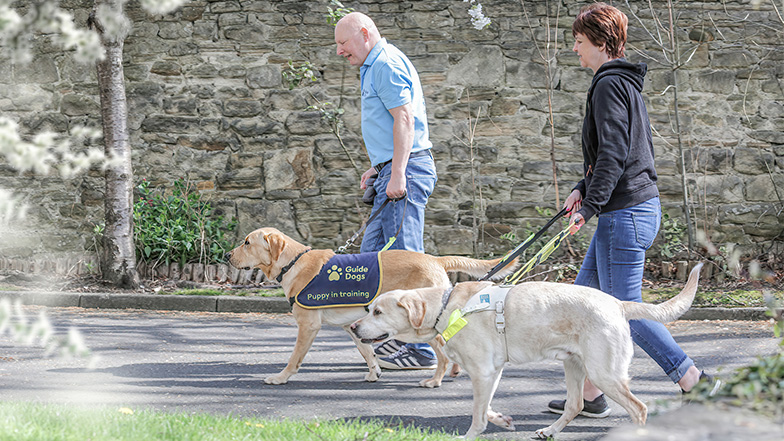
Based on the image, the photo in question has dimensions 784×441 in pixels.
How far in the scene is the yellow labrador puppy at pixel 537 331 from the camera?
3.40 meters

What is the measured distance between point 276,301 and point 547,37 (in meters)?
5.01

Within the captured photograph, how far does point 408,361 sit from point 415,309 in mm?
1674

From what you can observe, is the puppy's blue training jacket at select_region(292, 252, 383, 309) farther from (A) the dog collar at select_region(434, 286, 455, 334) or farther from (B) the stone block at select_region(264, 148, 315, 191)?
(B) the stone block at select_region(264, 148, 315, 191)

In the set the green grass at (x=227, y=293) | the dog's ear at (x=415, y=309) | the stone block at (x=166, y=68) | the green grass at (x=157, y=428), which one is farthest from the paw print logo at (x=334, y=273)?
the stone block at (x=166, y=68)

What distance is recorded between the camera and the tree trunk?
355 inches

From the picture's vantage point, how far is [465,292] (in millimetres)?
3846

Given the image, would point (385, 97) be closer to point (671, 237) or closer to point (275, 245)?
point (275, 245)

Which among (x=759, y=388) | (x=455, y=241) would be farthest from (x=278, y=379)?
(x=455, y=241)

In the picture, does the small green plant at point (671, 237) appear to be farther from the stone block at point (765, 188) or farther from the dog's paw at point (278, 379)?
the dog's paw at point (278, 379)

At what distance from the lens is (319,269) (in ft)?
16.5

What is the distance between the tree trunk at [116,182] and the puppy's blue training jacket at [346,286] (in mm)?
4838

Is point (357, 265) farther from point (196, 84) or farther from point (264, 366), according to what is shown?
point (196, 84)

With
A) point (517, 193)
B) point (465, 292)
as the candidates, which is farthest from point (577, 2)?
point (465, 292)

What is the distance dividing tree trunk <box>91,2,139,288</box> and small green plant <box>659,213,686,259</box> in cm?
663
